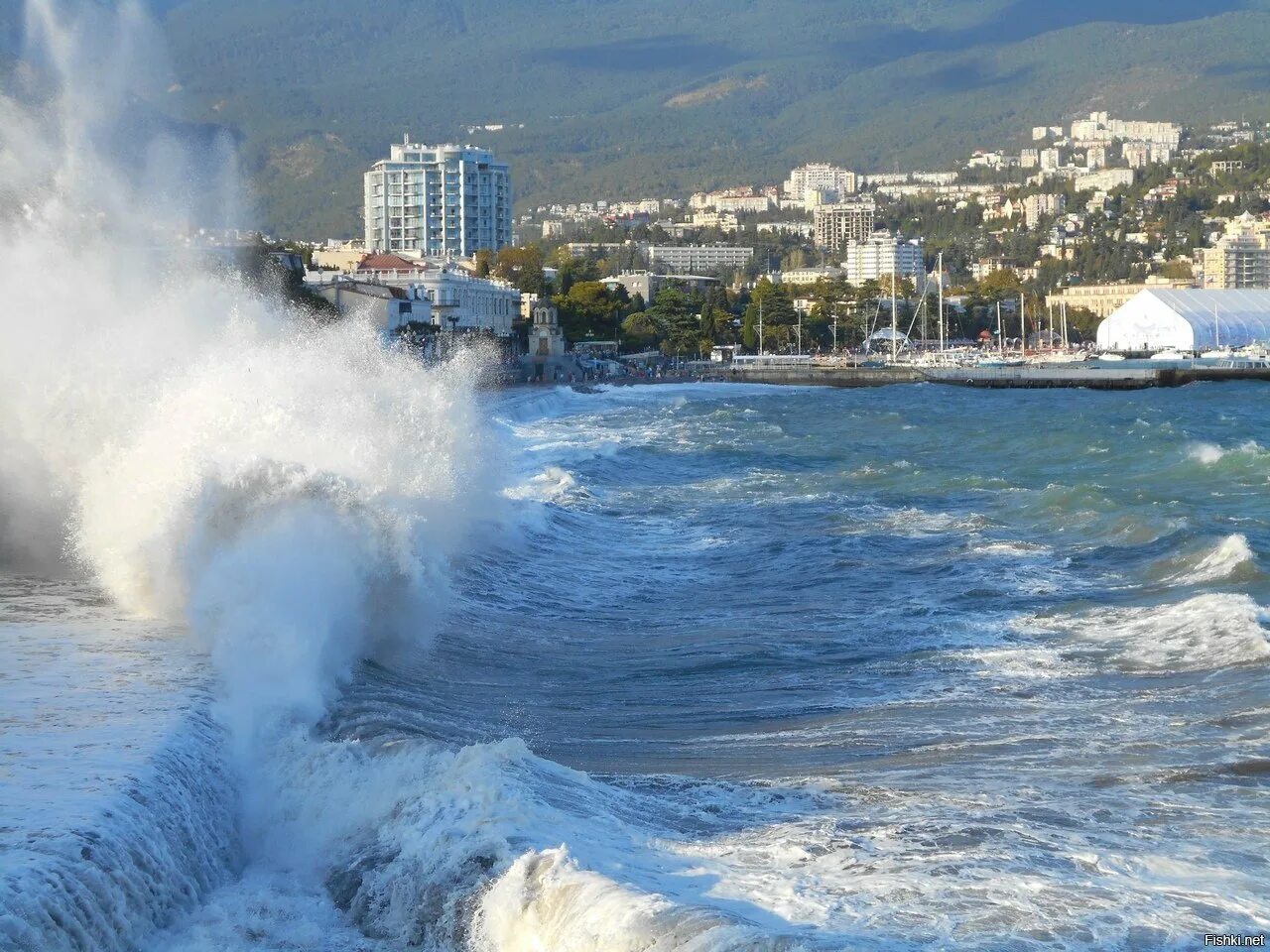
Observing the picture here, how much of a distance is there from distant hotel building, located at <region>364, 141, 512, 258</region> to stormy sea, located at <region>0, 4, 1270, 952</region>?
151178 millimetres

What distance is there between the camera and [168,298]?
22.8 m

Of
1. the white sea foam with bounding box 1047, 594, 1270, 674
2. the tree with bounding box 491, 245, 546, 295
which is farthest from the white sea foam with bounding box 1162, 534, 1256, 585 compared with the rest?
the tree with bounding box 491, 245, 546, 295

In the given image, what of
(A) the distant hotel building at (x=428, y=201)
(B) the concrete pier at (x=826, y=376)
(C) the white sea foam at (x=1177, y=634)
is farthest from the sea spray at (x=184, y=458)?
(A) the distant hotel building at (x=428, y=201)

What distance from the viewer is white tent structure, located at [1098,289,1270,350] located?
11619 cm

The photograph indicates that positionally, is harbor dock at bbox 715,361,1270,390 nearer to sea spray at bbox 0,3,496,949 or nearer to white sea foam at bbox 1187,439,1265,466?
white sea foam at bbox 1187,439,1265,466

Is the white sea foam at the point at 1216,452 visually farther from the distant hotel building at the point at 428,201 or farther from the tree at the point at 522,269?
the distant hotel building at the point at 428,201

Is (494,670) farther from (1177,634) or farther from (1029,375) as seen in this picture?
(1029,375)

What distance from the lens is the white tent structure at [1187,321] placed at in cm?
11619

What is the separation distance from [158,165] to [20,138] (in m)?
3.49

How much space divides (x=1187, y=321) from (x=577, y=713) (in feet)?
359

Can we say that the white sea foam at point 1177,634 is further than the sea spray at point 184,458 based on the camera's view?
Yes

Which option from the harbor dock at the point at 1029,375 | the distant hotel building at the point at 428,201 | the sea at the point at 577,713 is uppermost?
the distant hotel building at the point at 428,201

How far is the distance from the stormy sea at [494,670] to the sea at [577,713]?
0.04m

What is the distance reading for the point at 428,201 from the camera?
178875mm
